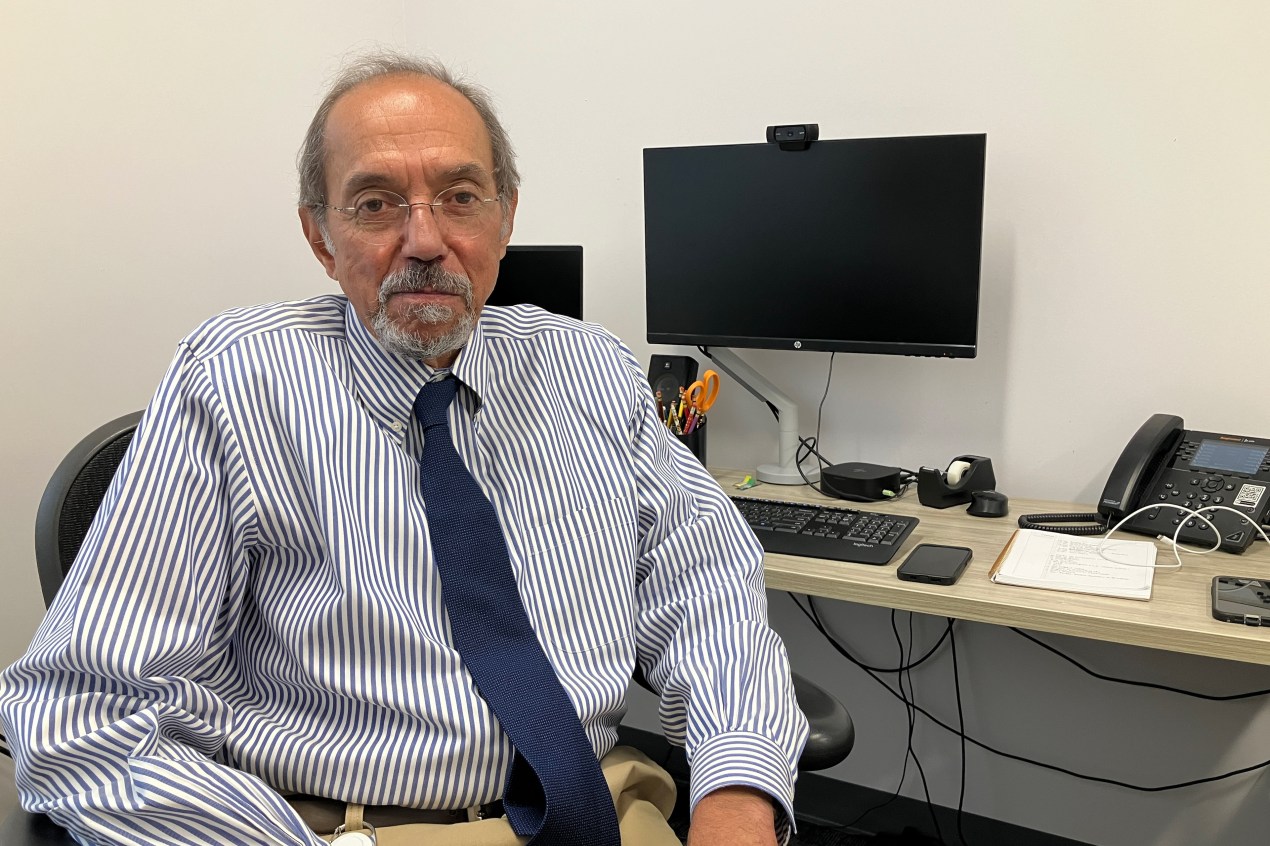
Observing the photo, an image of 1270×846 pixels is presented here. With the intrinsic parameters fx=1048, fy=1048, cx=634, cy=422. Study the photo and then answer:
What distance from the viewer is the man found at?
1.02 metres

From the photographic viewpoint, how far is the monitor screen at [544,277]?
2.01 metres

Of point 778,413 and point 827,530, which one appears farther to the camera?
point 778,413

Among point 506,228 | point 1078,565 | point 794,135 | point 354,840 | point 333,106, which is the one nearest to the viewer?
point 354,840

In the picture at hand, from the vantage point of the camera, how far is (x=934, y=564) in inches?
61.4

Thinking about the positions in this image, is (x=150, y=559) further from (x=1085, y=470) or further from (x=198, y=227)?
(x=1085, y=470)

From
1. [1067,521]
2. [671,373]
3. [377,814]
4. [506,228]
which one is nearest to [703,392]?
[671,373]

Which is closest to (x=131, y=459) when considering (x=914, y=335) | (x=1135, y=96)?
(x=914, y=335)

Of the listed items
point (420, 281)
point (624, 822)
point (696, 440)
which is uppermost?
point (420, 281)

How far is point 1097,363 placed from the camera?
1.91m

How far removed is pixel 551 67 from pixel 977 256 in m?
1.10

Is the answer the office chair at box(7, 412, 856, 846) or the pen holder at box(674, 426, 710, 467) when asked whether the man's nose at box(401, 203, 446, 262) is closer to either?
the office chair at box(7, 412, 856, 846)

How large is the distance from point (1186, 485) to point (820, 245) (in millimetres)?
727

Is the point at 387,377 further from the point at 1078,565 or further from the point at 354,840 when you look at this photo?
A: the point at 1078,565

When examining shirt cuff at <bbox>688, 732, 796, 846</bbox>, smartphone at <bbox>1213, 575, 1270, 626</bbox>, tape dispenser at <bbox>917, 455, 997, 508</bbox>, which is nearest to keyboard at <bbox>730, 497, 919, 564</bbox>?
tape dispenser at <bbox>917, 455, 997, 508</bbox>
